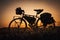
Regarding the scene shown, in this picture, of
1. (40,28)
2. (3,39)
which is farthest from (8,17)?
(3,39)

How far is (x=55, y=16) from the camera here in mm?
12961

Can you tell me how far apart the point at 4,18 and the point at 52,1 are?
3695 millimetres

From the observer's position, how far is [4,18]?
42.5 ft

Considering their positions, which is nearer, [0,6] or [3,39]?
[3,39]

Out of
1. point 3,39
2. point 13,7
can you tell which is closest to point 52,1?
point 13,7

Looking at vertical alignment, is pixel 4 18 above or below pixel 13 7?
below

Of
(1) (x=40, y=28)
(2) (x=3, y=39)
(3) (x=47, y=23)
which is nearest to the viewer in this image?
(2) (x=3, y=39)

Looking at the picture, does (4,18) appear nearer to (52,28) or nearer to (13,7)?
(13,7)

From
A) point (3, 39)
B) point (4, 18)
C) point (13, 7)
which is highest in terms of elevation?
point (13, 7)

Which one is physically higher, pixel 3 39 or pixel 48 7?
pixel 48 7

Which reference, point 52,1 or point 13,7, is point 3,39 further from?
point 52,1

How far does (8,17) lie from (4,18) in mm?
304

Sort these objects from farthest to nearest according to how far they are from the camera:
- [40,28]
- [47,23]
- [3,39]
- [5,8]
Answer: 1. [5,8]
2. [40,28]
3. [47,23]
4. [3,39]

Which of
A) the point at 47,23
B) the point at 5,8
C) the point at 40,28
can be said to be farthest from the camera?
the point at 5,8
